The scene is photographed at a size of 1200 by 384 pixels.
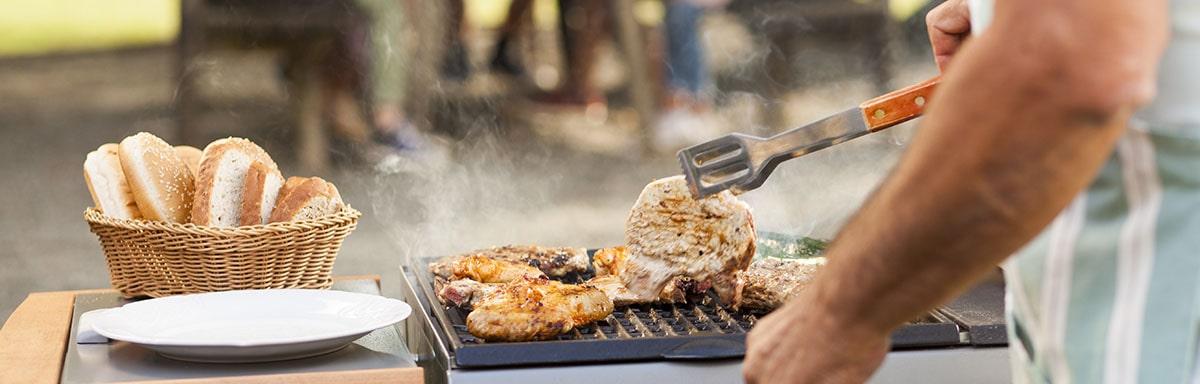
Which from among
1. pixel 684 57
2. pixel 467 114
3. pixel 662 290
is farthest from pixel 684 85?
pixel 662 290

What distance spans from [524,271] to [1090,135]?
4.98 ft

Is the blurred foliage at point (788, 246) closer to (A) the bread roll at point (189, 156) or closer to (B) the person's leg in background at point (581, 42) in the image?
(A) the bread roll at point (189, 156)

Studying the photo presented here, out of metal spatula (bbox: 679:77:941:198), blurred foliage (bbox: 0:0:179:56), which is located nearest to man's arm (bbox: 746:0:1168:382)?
metal spatula (bbox: 679:77:941:198)

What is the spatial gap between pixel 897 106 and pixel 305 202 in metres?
1.01

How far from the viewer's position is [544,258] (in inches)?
98.8

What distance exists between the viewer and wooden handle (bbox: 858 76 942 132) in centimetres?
168

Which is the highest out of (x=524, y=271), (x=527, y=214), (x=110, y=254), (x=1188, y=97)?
(x=1188, y=97)

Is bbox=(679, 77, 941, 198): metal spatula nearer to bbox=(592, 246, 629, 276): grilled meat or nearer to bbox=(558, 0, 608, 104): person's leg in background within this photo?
bbox=(592, 246, 629, 276): grilled meat

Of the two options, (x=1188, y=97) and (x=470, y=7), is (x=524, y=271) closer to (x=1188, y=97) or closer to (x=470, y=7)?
(x=1188, y=97)

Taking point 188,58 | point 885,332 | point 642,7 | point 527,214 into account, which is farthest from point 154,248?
point 642,7

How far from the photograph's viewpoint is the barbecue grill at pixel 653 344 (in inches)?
72.7

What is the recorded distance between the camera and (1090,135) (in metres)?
0.96

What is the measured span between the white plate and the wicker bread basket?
0.14m

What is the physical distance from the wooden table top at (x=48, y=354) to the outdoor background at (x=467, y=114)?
271 cm
